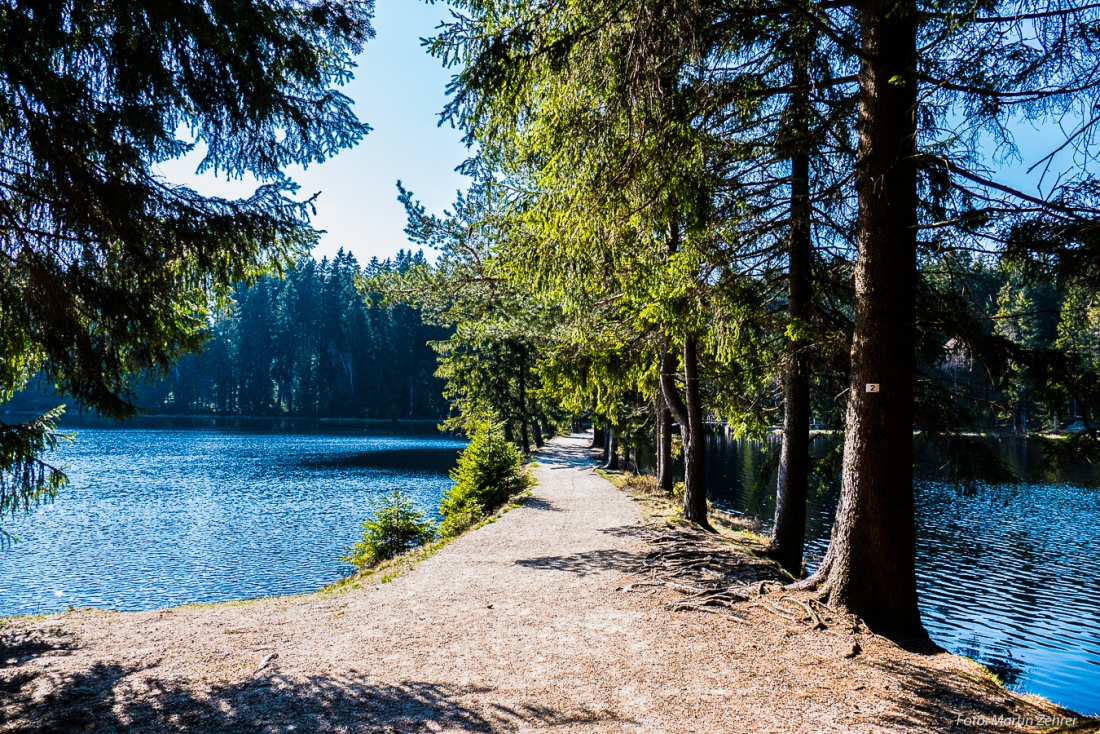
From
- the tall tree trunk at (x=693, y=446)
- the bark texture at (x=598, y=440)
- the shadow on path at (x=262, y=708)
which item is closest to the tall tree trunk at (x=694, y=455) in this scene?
the tall tree trunk at (x=693, y=446)

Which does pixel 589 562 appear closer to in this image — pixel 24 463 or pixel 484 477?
pixel 24 463

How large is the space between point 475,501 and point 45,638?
10.9 meters

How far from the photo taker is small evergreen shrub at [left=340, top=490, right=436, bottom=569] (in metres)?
13.4

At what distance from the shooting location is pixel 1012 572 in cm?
1549

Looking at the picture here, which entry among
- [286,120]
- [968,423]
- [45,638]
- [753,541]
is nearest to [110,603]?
[45,638]

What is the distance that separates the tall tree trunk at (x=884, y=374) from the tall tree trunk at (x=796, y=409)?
2.56 meters

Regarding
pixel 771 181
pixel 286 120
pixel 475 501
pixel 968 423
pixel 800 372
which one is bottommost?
pixel 475 501

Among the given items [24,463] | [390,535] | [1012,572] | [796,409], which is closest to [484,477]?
[390,535]

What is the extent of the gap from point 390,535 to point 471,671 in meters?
9.26

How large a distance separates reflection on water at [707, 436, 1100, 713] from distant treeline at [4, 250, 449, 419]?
223ft

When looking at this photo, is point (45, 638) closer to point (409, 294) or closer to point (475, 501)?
point (409, 294)

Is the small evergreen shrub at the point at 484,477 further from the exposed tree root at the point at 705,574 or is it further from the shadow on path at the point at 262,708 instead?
the shadow on path at the point at 262,708

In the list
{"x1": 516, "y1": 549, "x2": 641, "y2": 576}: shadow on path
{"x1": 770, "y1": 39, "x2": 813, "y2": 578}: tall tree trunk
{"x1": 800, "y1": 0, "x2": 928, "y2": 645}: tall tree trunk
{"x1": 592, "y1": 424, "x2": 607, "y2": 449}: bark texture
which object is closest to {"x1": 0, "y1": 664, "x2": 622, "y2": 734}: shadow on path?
{"x1": 800, "y1": 0, "x2": 928, "y2": 645}: tall tree trunk

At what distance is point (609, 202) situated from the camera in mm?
6305
